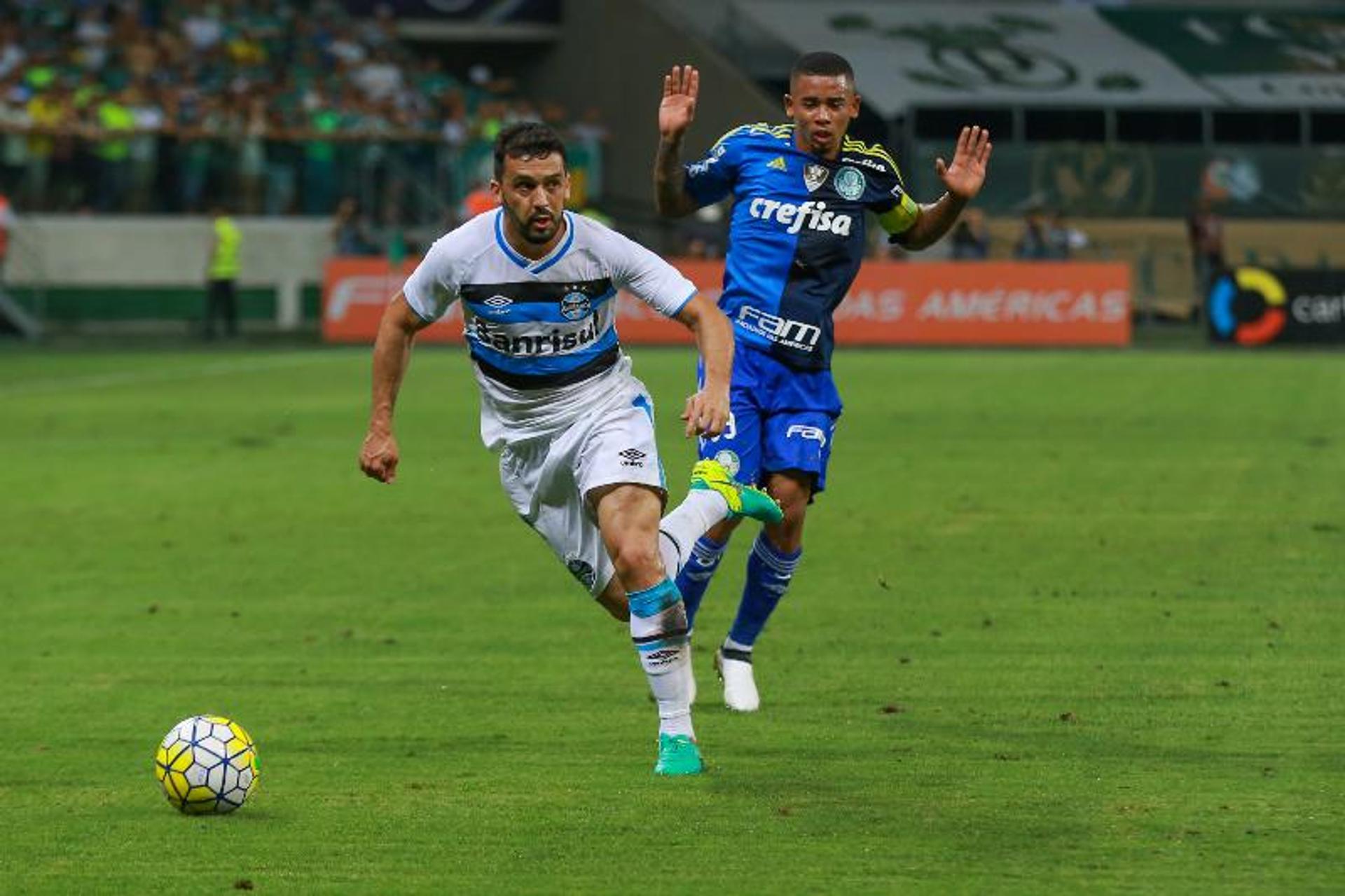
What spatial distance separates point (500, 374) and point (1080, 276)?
31.0 meters

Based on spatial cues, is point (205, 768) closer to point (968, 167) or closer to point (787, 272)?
point (787, 272)

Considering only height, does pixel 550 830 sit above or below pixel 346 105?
above

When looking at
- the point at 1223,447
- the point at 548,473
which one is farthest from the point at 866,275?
the point at 548,473

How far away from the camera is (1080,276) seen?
38875 millimetres

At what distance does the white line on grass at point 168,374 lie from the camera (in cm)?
2927

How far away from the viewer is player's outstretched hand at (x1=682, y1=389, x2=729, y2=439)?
796cm

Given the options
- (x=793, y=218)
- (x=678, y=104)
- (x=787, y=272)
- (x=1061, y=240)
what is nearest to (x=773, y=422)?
(x=787, y=272)

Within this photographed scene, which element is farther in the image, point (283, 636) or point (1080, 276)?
point (1080, 276)

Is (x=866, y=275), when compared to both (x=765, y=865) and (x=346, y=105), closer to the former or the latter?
(x=346, y=105)

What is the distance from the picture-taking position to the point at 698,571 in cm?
1000

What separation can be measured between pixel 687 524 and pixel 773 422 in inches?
46.1

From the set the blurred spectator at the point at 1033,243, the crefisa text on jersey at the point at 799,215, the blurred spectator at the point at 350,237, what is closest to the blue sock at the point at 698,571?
the crefisa text on jersey at the point at 799,215

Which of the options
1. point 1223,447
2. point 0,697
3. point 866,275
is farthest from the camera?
point 866,275

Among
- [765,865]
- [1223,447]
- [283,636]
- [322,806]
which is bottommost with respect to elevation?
[1223,447]
